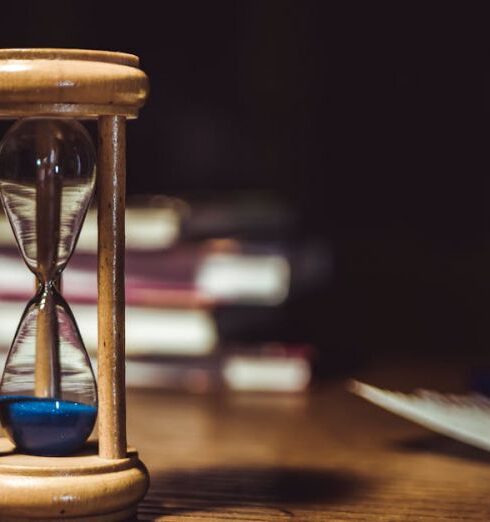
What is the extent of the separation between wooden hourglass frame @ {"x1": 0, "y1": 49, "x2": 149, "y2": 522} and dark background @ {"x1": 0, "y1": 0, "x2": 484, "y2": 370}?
1353 mm

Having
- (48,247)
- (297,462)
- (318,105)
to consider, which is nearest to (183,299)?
(297,462)

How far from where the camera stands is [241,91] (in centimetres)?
227

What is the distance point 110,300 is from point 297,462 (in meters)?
0.28

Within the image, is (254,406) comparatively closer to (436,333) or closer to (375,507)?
(375,507)

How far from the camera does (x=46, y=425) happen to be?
2.19 ft

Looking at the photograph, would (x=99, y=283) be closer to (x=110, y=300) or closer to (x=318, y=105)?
(x=110, y=300)

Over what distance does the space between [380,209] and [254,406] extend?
107 cm

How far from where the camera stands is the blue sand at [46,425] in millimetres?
669

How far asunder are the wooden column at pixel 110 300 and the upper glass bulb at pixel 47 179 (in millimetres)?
10

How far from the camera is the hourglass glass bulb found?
67 cm

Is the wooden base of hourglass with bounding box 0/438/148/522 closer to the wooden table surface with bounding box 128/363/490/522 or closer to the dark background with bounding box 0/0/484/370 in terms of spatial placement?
the wooden table surface with bounding box 128/363/490/522

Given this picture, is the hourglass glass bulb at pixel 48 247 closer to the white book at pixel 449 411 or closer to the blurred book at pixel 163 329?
the white book at pixel 449 411

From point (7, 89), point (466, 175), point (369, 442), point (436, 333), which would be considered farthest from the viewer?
point (466, 175)

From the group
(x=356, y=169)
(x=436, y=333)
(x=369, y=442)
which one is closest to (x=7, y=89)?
(x=369, y=442)
